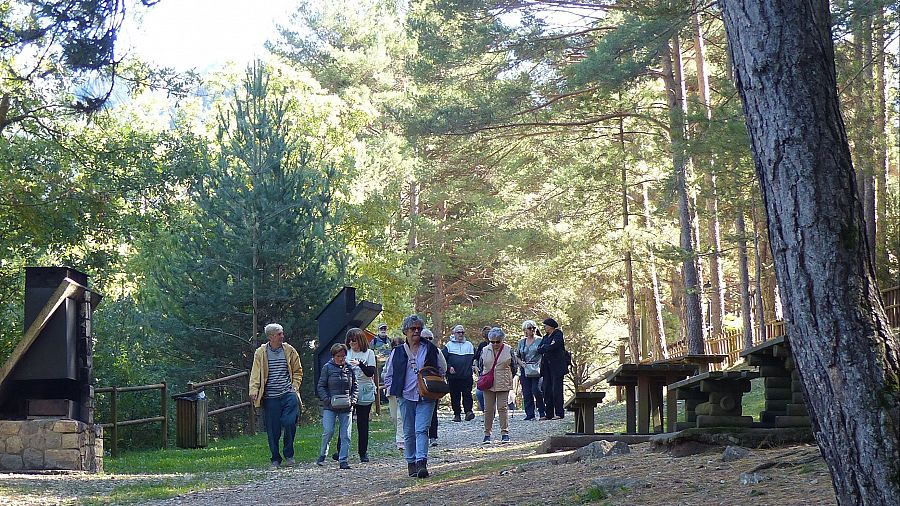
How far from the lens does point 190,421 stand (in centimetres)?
1802

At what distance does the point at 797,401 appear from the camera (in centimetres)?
951

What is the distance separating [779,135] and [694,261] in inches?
810

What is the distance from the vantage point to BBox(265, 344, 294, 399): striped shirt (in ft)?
44.7

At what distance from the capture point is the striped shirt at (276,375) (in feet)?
44.7

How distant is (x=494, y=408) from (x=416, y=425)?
4.61 m

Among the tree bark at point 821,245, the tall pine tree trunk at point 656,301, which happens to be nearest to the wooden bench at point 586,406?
the tree bark at point 821,245

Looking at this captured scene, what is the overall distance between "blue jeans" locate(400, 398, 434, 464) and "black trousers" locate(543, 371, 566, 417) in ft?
24.0

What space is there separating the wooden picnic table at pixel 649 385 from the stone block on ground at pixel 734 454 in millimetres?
3490

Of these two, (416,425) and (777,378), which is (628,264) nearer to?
(416,425)

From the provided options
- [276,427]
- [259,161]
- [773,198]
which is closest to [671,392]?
[276,427]

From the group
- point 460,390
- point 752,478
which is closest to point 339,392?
point 460,390

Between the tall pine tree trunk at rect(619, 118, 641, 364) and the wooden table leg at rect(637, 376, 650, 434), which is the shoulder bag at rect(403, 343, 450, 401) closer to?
the wooden table leg at rect(637, 376, 650, 434)

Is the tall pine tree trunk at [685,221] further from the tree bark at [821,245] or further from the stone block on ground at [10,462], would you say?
the tree bark at [821,245]

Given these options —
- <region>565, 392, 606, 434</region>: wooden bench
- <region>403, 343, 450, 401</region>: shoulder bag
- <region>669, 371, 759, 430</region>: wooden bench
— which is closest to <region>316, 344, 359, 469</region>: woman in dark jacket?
<region>403, 343, 450, 401</region>: shoulder bag
